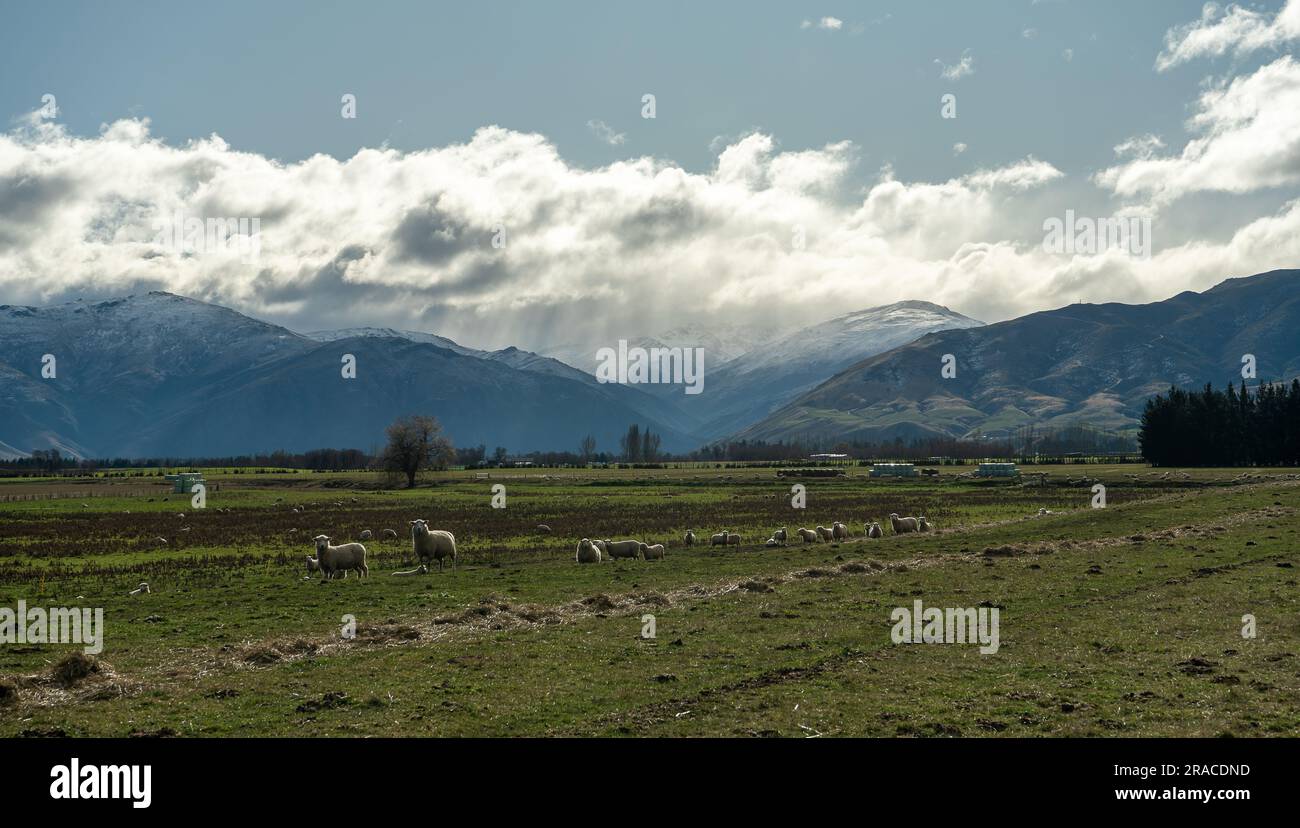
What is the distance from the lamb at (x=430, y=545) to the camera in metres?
48.0

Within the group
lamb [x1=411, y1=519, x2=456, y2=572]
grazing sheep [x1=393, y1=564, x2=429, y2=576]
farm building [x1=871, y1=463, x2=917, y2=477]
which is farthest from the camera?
farm building [x1=871, y1=463, x2=917, y2=477]

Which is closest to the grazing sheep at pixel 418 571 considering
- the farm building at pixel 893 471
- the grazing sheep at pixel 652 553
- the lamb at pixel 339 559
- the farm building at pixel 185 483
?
the lamb at pixel 339 559

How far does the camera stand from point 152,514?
92625 mm

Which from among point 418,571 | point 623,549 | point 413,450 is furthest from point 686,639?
point 413,450

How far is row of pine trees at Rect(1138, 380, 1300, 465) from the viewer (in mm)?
169125

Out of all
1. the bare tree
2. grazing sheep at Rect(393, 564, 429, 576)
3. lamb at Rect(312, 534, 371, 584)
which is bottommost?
grazing sheep at Rect(393, 564, 429, 576)

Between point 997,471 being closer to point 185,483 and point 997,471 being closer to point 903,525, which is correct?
point 903,525

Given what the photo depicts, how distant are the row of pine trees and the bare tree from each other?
460 feet

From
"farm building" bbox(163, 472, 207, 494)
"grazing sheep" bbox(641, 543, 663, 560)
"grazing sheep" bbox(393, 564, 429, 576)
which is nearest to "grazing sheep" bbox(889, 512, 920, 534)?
"grazing sheep" bbox(641, 543, 663, 560)

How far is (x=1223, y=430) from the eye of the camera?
175 meters

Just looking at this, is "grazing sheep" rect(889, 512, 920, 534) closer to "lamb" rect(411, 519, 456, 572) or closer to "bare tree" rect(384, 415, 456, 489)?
"lamb" rect(411, 519, 456, 572)

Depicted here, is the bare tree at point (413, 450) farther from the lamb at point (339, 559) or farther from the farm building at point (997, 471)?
the lamb at point (339, 559)
